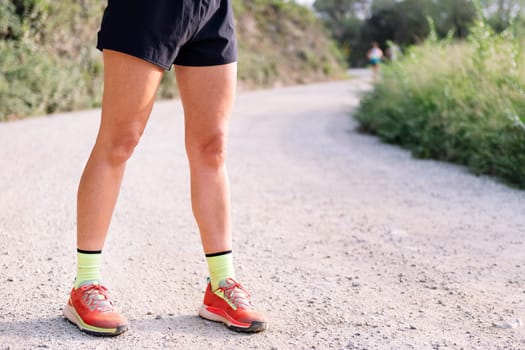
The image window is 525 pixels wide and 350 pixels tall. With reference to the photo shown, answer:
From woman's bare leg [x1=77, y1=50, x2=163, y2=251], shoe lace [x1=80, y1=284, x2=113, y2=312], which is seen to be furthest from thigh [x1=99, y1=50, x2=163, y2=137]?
shoe lace [x1=80, y1=284, x2=113, y2=312]

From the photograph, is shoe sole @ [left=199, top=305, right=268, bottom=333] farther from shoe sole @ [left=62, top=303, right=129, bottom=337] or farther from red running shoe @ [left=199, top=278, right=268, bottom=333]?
shoe sole @ [left=62, top=303, right=129, bottom=337]

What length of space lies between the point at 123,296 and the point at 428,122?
237 inches

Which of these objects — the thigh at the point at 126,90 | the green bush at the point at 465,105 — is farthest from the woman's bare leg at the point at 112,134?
the green bush at the point at 465,105

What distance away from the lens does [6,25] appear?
12.8m

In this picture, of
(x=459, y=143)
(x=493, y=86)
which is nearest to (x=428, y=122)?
(x=459, y=143)

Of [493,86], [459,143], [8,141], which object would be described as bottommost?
[8,141]

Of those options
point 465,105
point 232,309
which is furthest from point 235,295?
point 465,105

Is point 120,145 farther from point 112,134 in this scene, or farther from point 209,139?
point 209,139

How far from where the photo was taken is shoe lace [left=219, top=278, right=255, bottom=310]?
106 inches

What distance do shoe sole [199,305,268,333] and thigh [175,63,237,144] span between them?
70 centimetres

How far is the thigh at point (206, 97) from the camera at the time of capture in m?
2.61

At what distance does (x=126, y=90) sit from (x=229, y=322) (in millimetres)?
985

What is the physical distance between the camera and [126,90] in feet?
8.15

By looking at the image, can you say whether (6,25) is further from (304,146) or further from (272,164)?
(272,164)
